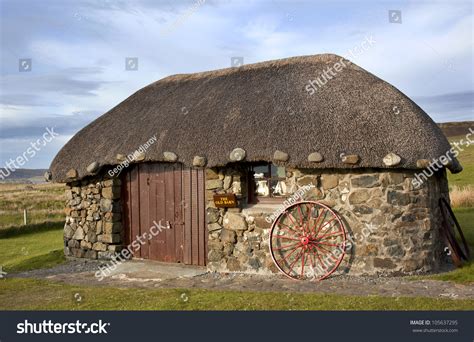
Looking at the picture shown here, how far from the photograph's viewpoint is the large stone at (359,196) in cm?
873

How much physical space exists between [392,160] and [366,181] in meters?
0.63

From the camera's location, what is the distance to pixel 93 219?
11.7m

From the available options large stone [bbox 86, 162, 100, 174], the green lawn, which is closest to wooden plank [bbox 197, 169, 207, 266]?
large stone [bbox 86, 162, 100, 174]

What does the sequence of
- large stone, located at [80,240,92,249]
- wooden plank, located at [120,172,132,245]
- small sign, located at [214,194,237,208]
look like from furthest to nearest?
large stone, located at [80,240,92,249] < wooden plank, located at [120,172,132,245] < small sign, located at [214,194,237,208]

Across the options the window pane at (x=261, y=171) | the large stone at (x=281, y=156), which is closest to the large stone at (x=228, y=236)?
the window pane at (x=261, y=171)

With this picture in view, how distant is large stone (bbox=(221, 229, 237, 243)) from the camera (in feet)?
31.4

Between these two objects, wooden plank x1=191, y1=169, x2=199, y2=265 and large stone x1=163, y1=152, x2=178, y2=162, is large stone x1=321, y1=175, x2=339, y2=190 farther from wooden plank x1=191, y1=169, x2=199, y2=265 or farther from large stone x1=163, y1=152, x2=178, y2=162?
large stone x1=163, y1=152, x2=178, y2=162

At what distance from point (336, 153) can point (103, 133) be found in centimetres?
605

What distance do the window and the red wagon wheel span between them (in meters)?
0.54

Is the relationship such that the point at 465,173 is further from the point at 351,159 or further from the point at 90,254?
the point at 90,254

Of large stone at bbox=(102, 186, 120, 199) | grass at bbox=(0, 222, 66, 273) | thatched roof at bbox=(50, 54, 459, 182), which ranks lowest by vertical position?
grass at bbox=(0, 222, 66, 273)

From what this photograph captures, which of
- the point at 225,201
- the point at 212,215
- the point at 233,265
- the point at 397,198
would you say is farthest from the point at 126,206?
the point at 397,198

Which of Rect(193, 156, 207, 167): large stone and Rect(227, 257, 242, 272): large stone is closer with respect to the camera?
Rect(193, 156, 207, 167): large stone
